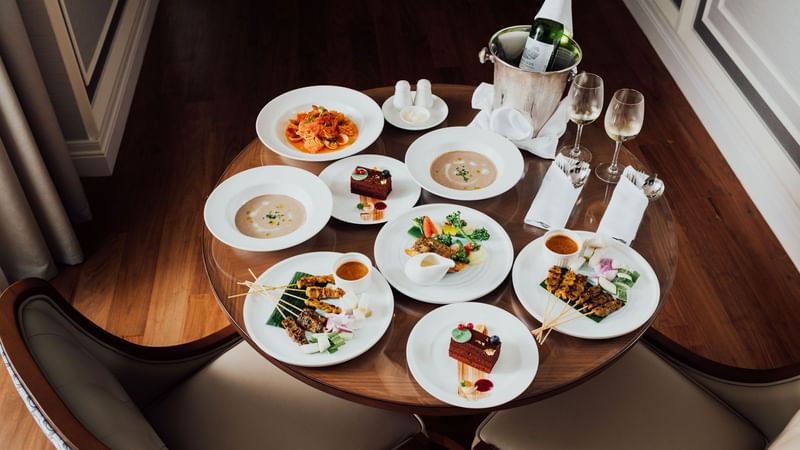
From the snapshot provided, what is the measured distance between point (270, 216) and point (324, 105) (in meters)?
0.43

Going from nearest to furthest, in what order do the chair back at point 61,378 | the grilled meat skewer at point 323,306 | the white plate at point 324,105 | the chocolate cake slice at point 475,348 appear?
1. the chair back at point 61,378
2. the chocolate cake slice at point 475,348
3. the grilled meat skewer at point 323,306
4. the white plate at point 324,105

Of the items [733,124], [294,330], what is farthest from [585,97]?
[733,124]

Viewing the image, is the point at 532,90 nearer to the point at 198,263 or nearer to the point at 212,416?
the point at 212,416

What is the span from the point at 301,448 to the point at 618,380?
0.65 metres

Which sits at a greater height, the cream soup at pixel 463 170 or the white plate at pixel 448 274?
the white plate at pixel 448 274

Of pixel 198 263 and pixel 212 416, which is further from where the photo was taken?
pixel 198 263

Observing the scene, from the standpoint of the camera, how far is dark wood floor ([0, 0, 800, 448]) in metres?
2.23

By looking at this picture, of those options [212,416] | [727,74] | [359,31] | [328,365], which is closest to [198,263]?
[212,416]

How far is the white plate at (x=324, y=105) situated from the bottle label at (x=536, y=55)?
38cm

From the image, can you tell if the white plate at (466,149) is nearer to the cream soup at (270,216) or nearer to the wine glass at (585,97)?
the wine glass at (585,97)

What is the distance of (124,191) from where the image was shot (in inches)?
105

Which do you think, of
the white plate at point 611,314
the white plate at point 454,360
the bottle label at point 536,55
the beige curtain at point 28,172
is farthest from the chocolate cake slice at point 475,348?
the beige curtain at point 28,172

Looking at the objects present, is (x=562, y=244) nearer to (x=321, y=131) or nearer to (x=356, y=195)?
(x=356, y=195)

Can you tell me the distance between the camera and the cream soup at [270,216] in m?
1.54
